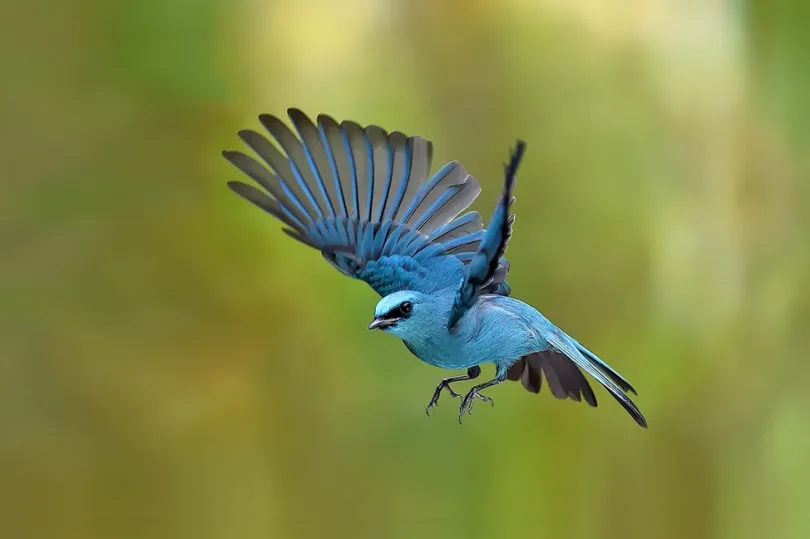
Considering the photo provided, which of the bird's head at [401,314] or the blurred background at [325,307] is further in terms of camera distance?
the blurred background at [325,307]

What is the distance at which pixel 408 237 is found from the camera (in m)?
0.95

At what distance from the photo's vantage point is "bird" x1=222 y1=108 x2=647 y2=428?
2.63 feet

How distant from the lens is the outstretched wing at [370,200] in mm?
852

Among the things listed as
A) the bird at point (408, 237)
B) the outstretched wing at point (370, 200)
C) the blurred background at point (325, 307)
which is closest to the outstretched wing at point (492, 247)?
the bird at point (408, 237)

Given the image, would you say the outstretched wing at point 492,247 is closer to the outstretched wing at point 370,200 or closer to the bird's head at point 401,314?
the bird's head at point 401,314

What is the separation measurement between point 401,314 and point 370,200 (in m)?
0.21

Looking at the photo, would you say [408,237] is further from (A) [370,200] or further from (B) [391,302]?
(B) [391,302]

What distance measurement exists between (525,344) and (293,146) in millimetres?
340

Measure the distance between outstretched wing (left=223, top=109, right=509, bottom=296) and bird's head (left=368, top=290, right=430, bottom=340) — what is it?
0.35ft

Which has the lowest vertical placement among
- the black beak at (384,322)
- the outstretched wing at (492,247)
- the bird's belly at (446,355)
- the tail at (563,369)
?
the tail at (563,369)

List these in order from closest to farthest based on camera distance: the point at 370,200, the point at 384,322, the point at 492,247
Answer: the point at 492,247
the point at 384,322
the point at 370,200

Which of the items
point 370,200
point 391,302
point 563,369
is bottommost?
point 563,369

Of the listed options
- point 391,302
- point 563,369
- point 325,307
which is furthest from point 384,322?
point 325,307

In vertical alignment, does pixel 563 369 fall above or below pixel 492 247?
below
